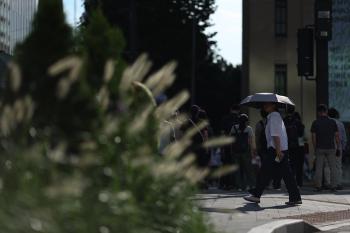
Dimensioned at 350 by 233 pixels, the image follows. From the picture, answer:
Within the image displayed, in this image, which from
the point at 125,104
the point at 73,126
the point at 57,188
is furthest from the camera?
the point at 125,104

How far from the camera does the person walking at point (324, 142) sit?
17.8 m

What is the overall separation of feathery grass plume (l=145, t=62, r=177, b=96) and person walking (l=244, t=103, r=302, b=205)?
349 inches

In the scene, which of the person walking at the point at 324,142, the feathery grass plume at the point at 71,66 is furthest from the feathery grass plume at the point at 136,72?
the person walking at the point at 324,142

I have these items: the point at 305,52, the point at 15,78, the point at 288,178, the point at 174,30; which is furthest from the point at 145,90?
the point at 174,30

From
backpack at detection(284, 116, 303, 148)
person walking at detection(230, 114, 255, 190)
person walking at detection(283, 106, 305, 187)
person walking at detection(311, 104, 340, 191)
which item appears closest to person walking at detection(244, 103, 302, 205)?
person walking at detection(230, 114, 255, 190)

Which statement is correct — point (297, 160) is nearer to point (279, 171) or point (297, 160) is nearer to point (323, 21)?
point (323, 21)

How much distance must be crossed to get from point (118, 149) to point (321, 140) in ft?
45.4

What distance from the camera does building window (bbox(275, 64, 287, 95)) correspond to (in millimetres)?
38575

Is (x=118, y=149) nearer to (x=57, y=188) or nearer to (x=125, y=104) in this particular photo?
(x=125, y=104)

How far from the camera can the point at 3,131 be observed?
3.99m

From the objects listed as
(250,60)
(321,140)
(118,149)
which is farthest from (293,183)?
(250,60)

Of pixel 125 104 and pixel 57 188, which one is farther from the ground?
pixel 125 104

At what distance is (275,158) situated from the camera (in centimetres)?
1341

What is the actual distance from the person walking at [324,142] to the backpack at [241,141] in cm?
154
